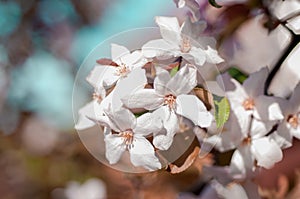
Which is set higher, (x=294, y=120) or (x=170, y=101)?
(x=170, y=101)

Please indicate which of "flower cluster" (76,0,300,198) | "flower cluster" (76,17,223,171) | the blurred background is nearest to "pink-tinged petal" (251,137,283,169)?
"flower cluster" (76,0,300,198)

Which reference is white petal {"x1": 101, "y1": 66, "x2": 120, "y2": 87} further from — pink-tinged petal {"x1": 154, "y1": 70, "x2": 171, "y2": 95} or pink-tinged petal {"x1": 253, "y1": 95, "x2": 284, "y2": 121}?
pink-tinged petal {"x1": 253, "y1": 95, "x2": 284, "y2": 121}

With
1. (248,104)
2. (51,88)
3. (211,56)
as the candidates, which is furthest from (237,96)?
(51,88)

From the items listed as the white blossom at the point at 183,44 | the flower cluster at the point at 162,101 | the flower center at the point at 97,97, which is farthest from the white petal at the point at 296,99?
the flower center at the point at 97,97

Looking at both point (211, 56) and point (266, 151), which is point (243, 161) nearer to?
point (266, 151)

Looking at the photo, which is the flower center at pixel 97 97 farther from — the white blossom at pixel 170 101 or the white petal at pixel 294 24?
the white petal at pixel 294 24

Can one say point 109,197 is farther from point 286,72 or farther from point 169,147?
point 169,147
